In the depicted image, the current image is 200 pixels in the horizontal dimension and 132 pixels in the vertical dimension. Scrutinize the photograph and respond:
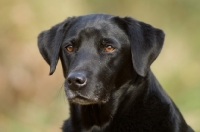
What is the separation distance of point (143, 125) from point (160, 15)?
901 cm

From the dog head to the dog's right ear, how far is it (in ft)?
0.03

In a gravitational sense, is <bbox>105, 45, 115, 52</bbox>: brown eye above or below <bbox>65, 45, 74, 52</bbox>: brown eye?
above

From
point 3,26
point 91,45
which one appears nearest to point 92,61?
point 91,45

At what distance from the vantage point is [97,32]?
5688 mm

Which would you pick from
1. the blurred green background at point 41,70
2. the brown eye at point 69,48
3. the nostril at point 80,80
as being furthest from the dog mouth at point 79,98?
the blurred green background at point 41,70

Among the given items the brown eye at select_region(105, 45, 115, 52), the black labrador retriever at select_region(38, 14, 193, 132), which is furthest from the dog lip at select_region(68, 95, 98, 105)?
the brown eye at select_region(105, 45, 115, 52)

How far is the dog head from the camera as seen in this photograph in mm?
5449

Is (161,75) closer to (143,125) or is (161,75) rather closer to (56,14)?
(56,14)

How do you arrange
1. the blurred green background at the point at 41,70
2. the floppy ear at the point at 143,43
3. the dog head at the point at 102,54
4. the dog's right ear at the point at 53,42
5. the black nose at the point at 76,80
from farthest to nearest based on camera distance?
the blurred green background at the point at 41,70 < the dog's right ear at the point at 53,42 < the floppy ear at the point at 143,43 < the dog head at the point at 102,54 < the black nose at the point at 76,80

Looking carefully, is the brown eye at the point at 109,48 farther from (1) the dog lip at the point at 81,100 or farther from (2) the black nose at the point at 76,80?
(1) the dog lip at the point at 81,100

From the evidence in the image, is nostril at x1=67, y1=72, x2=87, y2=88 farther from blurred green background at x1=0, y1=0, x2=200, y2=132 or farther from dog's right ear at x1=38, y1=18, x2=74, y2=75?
blurred green background at x1=0, y1=0, x2=200, y2=132

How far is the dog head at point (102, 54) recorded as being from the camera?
545 cm

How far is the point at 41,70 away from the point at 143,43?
594 cm

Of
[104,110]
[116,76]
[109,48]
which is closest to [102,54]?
[109,48]
